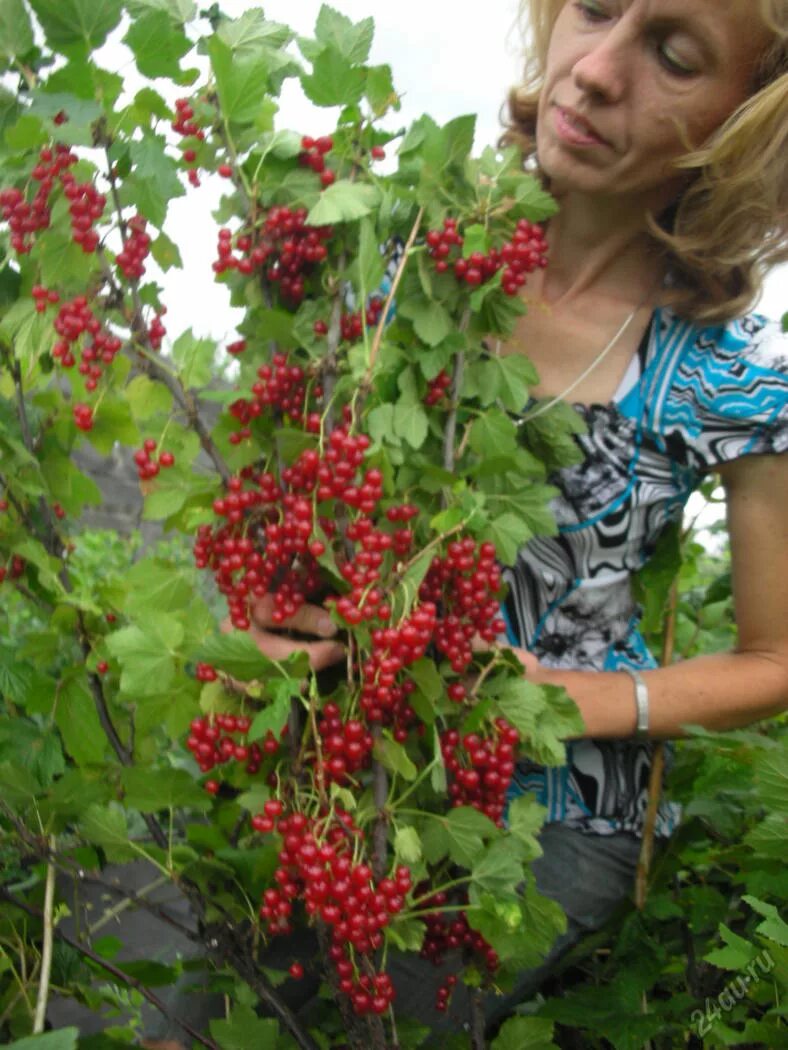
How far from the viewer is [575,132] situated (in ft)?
3.76

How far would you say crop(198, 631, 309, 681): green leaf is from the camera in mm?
764

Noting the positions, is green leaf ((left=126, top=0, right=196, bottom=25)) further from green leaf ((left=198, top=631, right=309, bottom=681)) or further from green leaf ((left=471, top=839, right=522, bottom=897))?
green leaf ((left=471, top=839, right=522, bottom=897))

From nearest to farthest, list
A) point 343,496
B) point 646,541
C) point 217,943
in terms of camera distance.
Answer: point 343,496
point 217,943
point 646,541

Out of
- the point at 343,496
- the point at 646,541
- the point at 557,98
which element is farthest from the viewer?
the point at 646,541

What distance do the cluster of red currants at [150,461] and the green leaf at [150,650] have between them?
0.46 ft

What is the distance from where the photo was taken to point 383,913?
809mm

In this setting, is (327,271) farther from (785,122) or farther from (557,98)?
(785,122)

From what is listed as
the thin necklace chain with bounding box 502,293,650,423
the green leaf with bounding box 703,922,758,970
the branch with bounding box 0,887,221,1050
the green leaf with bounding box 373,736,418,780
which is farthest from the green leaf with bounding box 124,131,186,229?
the green leaf with bounding box 703,922,758,970

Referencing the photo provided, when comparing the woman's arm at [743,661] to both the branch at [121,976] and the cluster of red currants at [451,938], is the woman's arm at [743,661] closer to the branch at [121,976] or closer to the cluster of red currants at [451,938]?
the cluster of red currants at [451,938]

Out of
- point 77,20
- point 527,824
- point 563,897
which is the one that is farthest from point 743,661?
point 77,20

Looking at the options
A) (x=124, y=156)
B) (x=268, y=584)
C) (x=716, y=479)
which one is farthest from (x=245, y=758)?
(x=716, y=479)

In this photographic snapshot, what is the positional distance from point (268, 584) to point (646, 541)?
2.24 ft

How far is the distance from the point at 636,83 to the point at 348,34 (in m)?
0.39

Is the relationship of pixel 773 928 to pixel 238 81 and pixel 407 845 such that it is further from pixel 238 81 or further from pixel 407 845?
pixel 238 81
